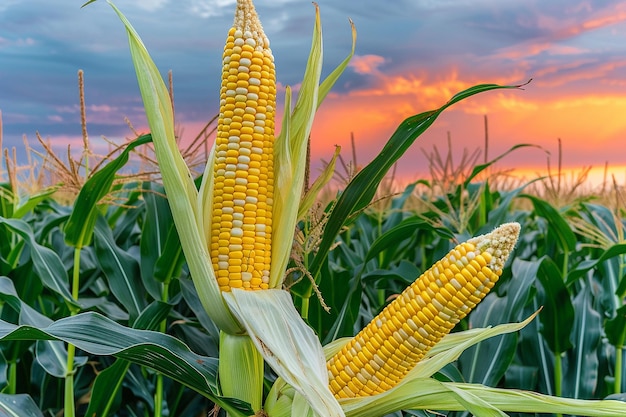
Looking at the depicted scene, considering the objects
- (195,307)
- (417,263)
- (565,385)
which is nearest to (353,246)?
(417,263)

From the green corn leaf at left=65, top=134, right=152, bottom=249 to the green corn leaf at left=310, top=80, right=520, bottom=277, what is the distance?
916 millimetres

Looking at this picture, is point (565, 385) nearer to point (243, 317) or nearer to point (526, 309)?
point (526, 309)

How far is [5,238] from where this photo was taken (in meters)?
3.77

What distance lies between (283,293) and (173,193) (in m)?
0.41

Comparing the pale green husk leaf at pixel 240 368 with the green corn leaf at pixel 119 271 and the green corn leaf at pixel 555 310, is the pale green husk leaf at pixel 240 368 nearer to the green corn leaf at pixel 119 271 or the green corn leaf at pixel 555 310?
the green corn leaf at pixel 119 271

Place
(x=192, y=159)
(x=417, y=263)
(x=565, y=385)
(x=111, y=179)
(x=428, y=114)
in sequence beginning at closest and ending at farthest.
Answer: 1. (x=428, y=114)
2. (x=111, y=179)
3. (x=192, y=159)
4. (x=565, y=385)
5. (x=417, y=263)

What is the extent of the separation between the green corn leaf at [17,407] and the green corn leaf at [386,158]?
4.63 feet

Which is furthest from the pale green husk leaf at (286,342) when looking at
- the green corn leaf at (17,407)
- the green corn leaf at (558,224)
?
the green corn leaf at (558,224)

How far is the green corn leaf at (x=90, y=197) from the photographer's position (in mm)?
2387

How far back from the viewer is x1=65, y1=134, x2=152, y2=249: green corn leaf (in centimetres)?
239

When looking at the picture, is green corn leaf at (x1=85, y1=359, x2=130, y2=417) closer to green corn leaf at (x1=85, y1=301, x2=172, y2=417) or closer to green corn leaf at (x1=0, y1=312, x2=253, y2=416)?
green corn leaf at (x1=85, y1=301, x2=172, y2=417)

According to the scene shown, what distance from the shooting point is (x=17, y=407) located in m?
2.29

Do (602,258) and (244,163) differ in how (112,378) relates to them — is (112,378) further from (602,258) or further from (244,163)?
(602,258)

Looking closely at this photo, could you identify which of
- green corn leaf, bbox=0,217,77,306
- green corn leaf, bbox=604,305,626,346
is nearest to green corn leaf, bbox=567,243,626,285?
green corn leaf, bbox=604,305,626,346
